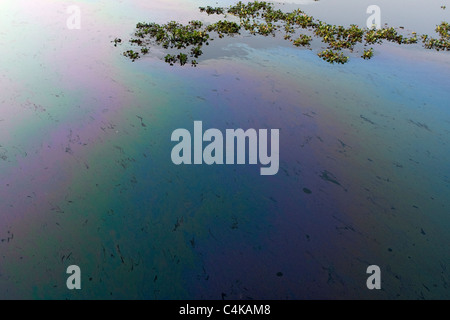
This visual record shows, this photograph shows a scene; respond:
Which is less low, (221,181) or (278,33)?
(278,33)

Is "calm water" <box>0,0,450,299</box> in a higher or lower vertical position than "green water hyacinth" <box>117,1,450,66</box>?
lower

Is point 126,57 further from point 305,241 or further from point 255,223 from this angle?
point 305,241

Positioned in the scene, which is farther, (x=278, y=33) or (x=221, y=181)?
(x=278, y=33)

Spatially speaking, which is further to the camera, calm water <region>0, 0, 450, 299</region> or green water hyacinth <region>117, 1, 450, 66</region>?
green water hyacinth <region>117, 1, 450, 66</region>

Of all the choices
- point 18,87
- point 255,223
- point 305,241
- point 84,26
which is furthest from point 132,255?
point 84,26

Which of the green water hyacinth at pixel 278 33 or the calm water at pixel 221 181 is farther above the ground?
the green water hyacinth at pixel 278 33

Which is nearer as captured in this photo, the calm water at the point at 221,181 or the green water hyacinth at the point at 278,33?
the calm water at the point at 221,181
